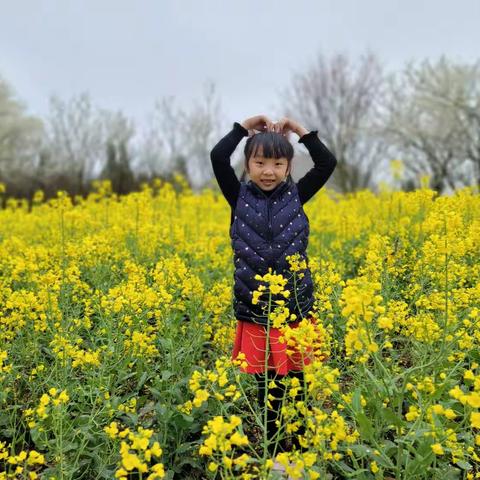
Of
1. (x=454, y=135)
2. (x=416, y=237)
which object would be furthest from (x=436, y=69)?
(x=416, y=237)

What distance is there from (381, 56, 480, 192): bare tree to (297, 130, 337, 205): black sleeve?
2812 cm

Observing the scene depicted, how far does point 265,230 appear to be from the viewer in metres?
2.72

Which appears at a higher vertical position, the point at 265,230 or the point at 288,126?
the point at 288,126

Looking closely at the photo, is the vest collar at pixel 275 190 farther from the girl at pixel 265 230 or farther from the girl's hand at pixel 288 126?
the girl's hand at pixel 288 126

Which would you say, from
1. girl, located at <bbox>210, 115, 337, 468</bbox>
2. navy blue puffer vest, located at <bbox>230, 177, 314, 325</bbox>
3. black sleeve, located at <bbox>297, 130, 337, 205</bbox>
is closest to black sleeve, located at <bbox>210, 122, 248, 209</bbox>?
girl, located at <bbox>210, 115, 337, 468</bbox>

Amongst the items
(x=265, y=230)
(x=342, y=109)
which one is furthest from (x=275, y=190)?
(x=342, y=109)

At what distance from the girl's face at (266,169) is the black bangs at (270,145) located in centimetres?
2

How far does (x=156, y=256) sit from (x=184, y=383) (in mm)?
2196

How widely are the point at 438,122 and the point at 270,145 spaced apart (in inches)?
1208

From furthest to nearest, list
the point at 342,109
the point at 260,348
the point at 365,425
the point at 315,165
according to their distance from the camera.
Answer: the point at 342,109, the point at 315,165, the point at 260,348, the point at 365,425

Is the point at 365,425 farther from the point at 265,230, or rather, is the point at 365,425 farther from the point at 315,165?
the point at 315,165

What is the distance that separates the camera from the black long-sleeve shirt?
289 centimetres

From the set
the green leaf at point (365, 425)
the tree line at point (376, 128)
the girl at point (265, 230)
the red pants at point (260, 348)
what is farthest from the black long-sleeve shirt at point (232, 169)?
the tree line at point (376, 128)

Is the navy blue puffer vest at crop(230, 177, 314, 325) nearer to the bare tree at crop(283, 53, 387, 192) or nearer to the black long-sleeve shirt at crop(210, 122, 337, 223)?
the black long-sleeve shirt at crop(210, 122, 337, 223)
